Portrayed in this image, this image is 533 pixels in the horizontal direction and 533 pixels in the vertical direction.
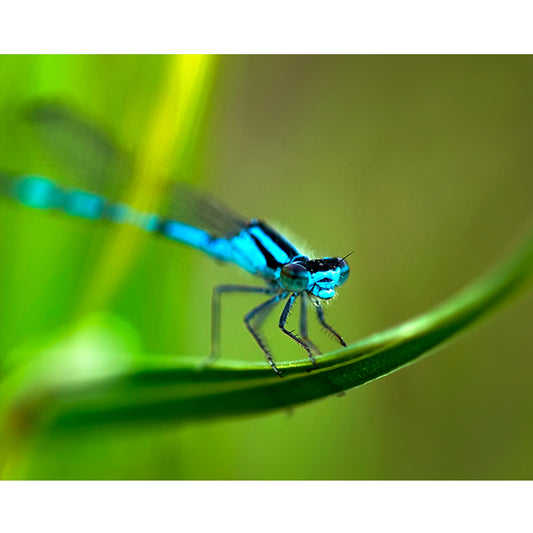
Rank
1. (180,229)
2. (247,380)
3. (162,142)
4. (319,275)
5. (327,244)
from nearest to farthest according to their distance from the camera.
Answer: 1. (247,380)
2. (319,275)
3. (162,142)
4. (180,229)
5. (327,244)

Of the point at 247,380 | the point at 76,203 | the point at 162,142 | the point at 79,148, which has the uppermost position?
the point at 79,148

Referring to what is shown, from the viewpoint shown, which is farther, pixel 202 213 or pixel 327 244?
pixel 327 244

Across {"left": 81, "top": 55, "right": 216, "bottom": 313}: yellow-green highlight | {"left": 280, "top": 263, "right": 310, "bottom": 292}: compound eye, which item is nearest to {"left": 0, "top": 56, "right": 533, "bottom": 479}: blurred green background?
{"left": 81, "top": 55, "right": 216, "bottom": 313}: yellow-green highlight

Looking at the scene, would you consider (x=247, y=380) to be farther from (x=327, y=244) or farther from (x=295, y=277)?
(x=327, y=244)

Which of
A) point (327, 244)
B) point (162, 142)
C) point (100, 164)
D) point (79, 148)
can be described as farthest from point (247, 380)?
point (79, 148)

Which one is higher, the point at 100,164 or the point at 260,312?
the point at 100,164

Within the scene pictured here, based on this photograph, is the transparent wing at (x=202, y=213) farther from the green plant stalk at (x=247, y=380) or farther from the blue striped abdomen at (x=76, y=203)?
the green plant stalk at (x=247, y=380)

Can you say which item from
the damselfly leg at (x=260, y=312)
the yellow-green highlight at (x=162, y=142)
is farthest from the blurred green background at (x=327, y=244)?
the damselfly leg at (x=260, y=312)
